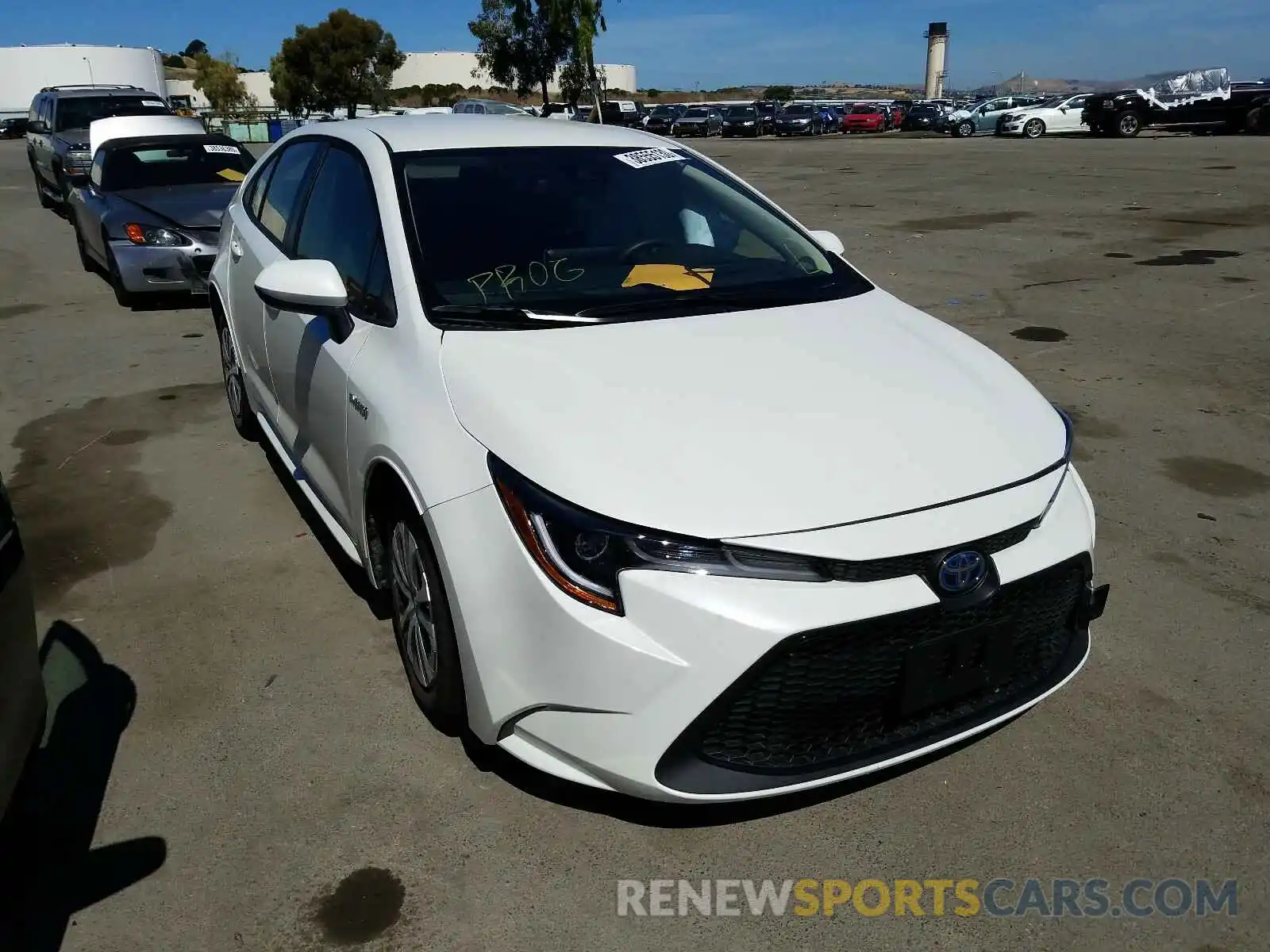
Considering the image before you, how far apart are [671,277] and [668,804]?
166cm

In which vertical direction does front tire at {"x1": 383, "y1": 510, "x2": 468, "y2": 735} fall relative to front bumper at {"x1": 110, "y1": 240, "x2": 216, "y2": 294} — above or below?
below

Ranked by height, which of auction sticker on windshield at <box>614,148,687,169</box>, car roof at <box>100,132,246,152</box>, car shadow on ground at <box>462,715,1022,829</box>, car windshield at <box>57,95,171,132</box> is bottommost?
car shadow on ground at <box>462,715,1022,829</box>

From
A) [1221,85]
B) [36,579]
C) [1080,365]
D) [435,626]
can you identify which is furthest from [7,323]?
[1221,85]

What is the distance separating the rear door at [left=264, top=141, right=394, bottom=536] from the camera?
318 centimetres

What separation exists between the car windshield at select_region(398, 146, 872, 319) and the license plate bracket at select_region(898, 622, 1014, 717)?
1309 millimetres

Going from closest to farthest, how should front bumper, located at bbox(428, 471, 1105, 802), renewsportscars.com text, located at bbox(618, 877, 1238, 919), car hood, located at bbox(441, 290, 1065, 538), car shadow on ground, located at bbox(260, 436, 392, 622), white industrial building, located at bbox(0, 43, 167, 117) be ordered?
front bumper, located at bbox(428, 471, 1105, 802) → car hood, located at bbox(441, 290, 1065, 538) → renewsportscars.com text, located at bbox(618, 877, 1238, 919) → car shadow on ground, located at bbox(260, 436, 392, 622) → white industrial building, located at bbox(0, 43, 167, 117)

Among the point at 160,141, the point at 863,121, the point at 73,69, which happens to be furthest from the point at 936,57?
the point at 160,141

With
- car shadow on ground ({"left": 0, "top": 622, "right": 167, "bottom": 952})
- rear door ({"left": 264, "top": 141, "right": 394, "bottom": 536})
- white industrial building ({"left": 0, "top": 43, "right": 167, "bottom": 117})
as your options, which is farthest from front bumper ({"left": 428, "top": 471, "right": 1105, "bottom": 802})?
white industrial building ({"left": 0, "top": 43, "right": 167, "bottom": 117})

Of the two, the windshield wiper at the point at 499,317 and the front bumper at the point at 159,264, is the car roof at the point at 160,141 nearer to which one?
the front bumper at the point at 159,264

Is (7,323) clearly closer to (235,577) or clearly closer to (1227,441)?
(235,577)

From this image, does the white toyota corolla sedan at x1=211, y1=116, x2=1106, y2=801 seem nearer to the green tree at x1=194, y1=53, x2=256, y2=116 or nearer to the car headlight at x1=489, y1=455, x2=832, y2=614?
the car headlight at x1=489, y1=455, x2=832, y2=614

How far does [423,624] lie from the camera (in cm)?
286

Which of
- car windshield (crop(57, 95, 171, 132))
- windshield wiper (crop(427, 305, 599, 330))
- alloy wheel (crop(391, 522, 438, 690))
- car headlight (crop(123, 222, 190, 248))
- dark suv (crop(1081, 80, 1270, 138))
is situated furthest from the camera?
dark suv (crop(1081, 80, 1270, 138))

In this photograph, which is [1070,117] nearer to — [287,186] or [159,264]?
[159,264]
